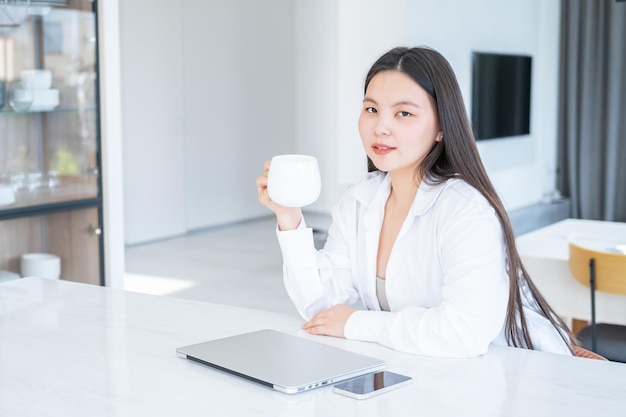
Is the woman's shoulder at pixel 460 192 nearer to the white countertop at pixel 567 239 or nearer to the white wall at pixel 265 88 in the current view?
the white countertop at pixel 567 239

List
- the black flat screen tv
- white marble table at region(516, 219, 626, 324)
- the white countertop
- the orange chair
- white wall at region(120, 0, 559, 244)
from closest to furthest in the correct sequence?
1. the orange chair
2. white marble table at region(516, 219, 626, 324)
3. the white countertop
4. white wall at region(120, 0, 559, 244)
5. the black flat screen tv

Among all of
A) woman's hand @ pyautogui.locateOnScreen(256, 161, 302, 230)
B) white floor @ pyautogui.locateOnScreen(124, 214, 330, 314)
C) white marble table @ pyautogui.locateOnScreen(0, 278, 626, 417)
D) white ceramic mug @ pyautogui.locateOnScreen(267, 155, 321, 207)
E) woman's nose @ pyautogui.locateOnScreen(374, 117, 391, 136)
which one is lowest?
white floor @ pyautogui.locateOnScreen(124, 214, 330, 314)

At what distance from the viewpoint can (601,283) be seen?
275 cm

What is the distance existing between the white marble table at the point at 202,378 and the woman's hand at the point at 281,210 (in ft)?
0.59

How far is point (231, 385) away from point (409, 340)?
1.08 feet

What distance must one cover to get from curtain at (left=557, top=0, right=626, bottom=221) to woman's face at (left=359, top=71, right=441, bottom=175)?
6.51m

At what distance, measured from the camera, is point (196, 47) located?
23.4 feet

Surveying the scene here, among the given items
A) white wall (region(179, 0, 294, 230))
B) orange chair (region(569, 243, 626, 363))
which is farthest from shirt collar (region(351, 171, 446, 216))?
white wall (region(179, 0, 294, 230))

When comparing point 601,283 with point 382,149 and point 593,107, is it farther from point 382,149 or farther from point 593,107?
point 593,107

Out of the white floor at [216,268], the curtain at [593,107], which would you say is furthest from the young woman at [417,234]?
the curtain at [593,107]

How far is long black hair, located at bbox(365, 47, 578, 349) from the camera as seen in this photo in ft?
5.19

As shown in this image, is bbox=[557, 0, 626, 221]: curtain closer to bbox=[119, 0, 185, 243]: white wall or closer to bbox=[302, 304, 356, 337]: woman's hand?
bbox=[119, 0, 185, 243]: white wall

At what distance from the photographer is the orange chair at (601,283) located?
8.62ft

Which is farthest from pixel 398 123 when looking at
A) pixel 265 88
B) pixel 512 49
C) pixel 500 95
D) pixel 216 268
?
pixel 265 88
